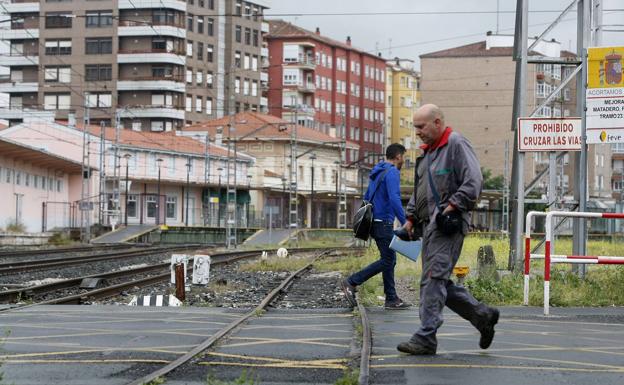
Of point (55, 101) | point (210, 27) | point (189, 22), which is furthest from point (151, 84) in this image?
point (210, 27)

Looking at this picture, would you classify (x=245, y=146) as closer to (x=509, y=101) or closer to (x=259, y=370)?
(x=509, y=101)

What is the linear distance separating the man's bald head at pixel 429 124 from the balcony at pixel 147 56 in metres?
99.9

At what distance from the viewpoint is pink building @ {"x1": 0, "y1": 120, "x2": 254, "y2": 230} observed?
255 ft

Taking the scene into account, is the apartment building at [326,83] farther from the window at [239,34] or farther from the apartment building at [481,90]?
the apartment building at [481,90]

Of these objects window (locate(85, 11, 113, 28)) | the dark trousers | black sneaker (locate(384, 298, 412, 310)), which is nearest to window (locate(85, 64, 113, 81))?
window (locate(85, 11, 113, 28))

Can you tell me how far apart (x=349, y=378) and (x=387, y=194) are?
6548 millimetres

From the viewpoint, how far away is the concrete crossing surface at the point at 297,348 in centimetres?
722

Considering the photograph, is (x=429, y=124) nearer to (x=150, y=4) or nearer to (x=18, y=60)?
(x=150, y=4)

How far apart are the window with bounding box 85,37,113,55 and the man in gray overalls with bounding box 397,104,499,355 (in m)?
103

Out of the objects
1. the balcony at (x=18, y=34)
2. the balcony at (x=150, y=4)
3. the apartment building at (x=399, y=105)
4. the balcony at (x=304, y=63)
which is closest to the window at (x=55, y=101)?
the balcony at (x=18, y=34)

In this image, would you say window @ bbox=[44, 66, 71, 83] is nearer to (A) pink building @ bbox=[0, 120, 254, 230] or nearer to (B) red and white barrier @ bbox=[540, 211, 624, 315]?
(A) pink building @ bbox=[0, 120, 254, 230]

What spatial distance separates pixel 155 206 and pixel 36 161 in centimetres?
2278

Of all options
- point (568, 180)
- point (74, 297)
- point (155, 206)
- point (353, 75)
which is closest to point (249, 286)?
point (74, 297)

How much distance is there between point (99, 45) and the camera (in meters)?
109
